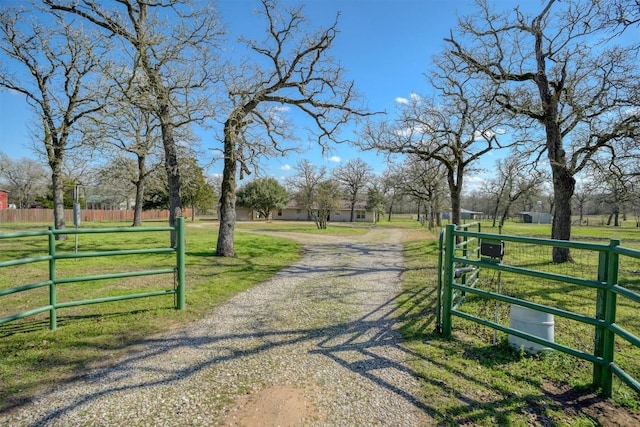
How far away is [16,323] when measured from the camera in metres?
4.52

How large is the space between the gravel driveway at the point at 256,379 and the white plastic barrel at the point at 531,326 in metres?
1.31

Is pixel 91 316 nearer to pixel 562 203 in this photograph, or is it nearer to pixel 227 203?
pixel 227 203

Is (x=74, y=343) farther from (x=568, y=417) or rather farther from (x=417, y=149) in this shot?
(x=417, y=149)

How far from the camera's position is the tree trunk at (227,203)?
35.2ft

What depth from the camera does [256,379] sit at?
3.13m

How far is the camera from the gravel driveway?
2578 millimetres

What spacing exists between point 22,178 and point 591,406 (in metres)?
70.5

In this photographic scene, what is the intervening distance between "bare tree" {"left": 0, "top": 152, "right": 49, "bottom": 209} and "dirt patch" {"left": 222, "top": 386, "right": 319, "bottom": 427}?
6387 centimetres

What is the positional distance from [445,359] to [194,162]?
1210cm

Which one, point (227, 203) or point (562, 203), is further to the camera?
point (227, 203)

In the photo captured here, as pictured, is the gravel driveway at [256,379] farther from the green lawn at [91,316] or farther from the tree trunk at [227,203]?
the tree trunk at [227,203]

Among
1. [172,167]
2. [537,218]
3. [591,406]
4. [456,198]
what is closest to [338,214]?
[537,218]

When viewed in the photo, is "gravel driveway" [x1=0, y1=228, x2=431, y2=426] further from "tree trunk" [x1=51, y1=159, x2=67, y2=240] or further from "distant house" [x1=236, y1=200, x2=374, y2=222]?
"distant house" [x1=236, y1=200, x2=374, y2=222]

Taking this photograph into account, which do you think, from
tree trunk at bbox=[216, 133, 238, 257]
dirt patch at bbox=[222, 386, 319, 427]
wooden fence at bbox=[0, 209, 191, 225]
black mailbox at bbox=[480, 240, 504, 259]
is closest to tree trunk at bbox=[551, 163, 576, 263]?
black mailbox at bbox=[480, 240, 504, 259]
